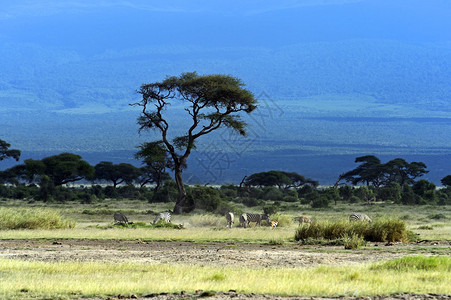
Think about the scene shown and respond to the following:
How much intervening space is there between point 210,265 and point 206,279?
2.38 meters

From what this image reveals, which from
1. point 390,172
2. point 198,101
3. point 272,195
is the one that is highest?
point 198,101

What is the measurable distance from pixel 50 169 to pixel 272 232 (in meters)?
41.1

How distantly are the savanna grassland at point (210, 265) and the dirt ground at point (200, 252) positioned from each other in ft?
0.07

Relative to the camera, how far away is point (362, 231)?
20.9 m

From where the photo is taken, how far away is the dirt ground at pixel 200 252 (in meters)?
15.0

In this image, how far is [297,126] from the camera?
443 ft

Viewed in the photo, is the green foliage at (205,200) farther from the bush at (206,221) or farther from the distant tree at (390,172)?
the distant tree at (390,172)

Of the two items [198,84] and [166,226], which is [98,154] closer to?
[198,84]

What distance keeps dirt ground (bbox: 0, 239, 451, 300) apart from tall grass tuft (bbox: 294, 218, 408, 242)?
117 centimetres

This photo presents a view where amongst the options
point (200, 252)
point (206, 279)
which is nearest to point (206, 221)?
point (200, 252)

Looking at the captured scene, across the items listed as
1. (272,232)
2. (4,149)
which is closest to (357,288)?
(272,232)

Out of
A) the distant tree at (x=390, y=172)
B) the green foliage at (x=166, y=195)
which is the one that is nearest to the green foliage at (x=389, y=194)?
the distant tree at (x=390, y=172)

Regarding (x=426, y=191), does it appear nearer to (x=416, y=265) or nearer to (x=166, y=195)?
(x=166, y=195)

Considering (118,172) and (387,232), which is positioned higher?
(118,172)
